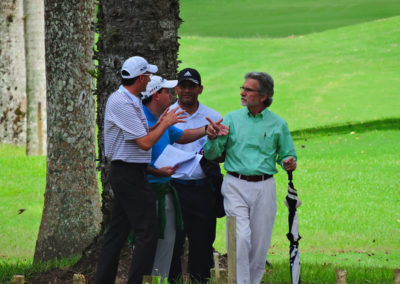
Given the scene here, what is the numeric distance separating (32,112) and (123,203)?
508 inches

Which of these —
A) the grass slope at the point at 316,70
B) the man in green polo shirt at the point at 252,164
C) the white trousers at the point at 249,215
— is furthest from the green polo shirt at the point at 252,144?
the grass slope at the point at 316,70

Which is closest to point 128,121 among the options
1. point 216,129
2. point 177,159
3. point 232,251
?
point 177,159

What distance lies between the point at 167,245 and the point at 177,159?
0.77m

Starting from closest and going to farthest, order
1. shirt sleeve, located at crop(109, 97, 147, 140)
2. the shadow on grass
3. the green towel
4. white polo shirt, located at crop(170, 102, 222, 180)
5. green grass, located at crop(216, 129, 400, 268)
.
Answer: shirt sleeve, located at crop(109, 97, 147, 140) → the green towel → white polo shirt, located at crop(170, 102, 222, 180) → green grass, located at crop(216, 129, 400, 268) → the shadow on grass

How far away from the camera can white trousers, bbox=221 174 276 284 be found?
7.18 meters

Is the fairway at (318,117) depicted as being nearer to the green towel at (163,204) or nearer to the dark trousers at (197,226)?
the dark trousers at (197,226)

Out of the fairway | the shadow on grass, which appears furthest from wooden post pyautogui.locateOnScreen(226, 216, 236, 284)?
the shadow on grass

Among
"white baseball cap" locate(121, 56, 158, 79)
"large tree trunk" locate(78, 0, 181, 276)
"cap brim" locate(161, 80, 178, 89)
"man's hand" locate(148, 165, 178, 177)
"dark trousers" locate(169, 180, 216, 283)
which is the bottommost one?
"dark trousers" locate(169, 180, 216, 283)

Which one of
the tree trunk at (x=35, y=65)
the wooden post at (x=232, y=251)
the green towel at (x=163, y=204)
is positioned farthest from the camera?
the tree trunk at (x=35, y=65)

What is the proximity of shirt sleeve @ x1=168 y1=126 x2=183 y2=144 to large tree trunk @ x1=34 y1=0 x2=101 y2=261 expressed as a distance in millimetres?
3218

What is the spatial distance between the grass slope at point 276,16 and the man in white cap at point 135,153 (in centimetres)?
4320

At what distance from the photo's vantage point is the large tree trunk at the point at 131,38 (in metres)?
8.13

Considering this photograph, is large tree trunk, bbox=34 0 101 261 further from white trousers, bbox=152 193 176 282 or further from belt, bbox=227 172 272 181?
belt, bbox=227 172 272 181

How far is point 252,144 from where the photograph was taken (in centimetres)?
720
